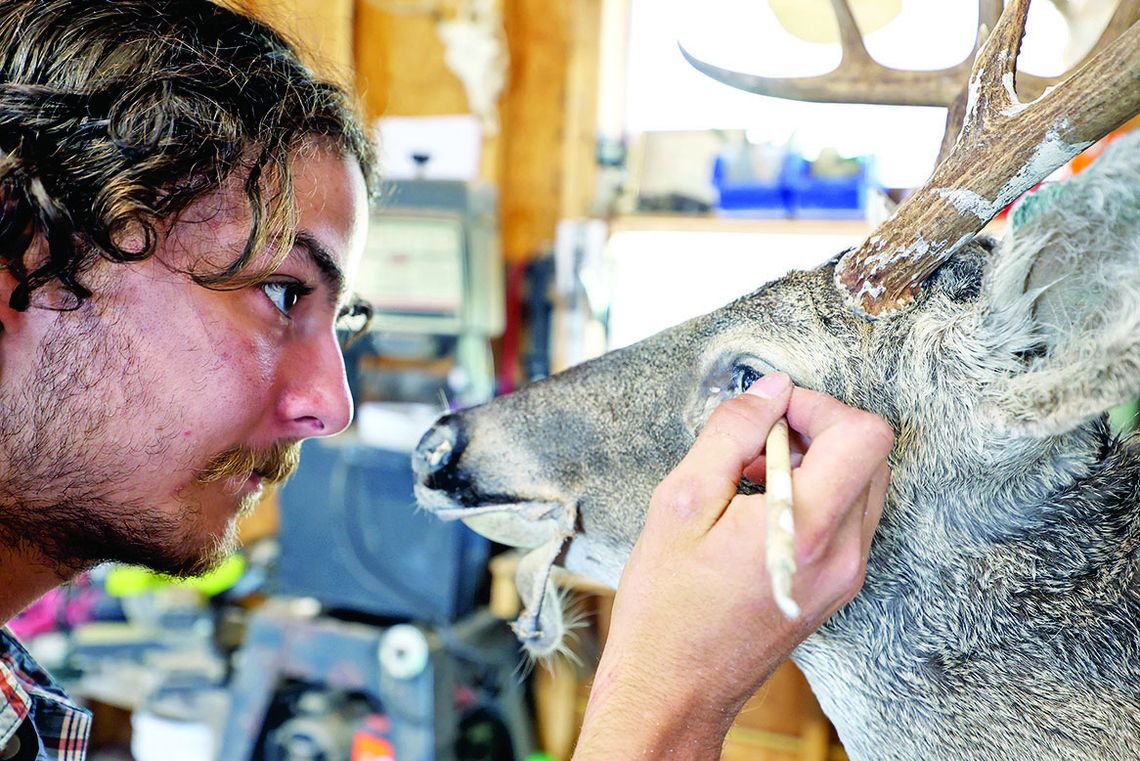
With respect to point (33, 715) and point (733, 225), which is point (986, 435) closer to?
point (33, 715)

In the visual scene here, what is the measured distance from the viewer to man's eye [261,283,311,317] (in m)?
1.19

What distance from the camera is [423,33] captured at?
3746mm

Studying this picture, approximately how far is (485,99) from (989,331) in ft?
9.13

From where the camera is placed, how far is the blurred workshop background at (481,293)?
2645 millimetres

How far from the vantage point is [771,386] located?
100cm

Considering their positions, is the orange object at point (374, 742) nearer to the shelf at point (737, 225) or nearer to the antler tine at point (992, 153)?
the shelf at point (737, 225)

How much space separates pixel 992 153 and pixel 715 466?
47cm

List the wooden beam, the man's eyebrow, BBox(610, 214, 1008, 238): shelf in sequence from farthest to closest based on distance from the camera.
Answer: the wooden beam
BBox(610, 214, 1008, 238): shelf
the man's eyebrow

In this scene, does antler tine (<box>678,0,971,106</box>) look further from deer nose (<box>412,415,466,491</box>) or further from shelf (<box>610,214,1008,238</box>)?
shelf (<box>610,214,1008,238</box>)

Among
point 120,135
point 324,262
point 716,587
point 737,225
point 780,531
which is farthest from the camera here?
point 737,225

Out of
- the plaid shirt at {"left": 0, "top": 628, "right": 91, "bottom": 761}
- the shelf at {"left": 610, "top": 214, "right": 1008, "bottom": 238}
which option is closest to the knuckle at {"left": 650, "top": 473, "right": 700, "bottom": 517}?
the plaid shirt at {"left": 0, "top": 628, "right": 91, "bottom": 761}

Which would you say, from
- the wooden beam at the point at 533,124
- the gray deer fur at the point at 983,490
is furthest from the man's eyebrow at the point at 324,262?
the wooden beam at the point at 533,124

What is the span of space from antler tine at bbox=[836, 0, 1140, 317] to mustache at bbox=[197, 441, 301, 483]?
80cm

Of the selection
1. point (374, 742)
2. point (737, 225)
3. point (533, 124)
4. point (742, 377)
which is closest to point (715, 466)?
point (742, 377)
